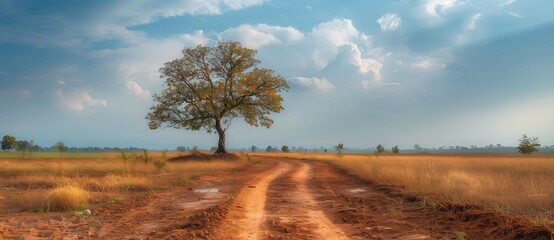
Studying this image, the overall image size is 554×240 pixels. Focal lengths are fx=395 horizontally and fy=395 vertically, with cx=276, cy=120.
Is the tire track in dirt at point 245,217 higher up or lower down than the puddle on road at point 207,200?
higher up

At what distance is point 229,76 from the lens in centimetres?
4191

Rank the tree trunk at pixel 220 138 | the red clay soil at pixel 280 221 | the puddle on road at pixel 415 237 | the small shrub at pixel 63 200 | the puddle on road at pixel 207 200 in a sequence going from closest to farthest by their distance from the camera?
the puddle on road at pixel 415 237
the red clay soil at pixel 280 221
the small shrub at pixel 63 200
the puddle on road at pixel 207 200
the tree trunk at pixel 220 138

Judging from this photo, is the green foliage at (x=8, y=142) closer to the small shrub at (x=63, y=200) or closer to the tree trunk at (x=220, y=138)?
the tree trunk at (x=220, y=138)

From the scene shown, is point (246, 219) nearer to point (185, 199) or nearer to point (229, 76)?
point (185, 199)

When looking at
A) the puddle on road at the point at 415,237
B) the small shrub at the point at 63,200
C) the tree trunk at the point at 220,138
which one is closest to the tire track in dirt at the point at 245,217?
the puddle on road at the point at 415,237

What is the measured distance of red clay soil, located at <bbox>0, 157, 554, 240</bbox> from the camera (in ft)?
22.9

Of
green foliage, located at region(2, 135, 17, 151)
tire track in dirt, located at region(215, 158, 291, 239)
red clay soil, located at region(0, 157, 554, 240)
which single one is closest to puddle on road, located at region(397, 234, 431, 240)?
red clay soil, located at region(0, 157, 554, 240)

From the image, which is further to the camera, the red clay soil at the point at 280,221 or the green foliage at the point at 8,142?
the green foliage at the point at 8,142

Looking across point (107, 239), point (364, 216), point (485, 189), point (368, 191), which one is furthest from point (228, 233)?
point (485, 189)

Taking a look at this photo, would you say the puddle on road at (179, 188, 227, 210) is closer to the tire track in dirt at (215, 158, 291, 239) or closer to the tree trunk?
the tire track in dirt at (215, 158, 291, 239)

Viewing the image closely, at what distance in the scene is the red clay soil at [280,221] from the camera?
274 inches

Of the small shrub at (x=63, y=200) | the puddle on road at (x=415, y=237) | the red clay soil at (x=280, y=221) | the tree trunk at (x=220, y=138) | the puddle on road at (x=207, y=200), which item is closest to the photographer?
the puddle on road at (x=415, y=237)

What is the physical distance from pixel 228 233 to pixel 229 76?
3575 cm

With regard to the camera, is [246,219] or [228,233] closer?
[228,233]
